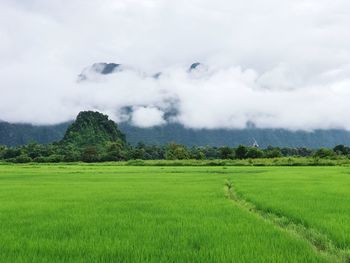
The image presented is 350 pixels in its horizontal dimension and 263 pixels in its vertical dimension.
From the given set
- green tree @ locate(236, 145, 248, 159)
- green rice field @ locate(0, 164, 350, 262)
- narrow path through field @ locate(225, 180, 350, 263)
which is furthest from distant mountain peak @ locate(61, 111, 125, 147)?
narrow path through field @ locate(225, 180, 350, 263)

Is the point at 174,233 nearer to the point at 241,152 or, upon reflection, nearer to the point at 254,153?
the point at 254,153

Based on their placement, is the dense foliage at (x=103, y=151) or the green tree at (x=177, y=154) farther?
the green tree at (x=177, y=154)

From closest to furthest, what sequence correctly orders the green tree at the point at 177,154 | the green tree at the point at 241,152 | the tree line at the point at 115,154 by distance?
the tree line at the point at 115,154 → the green tree at the point at 241,152 → the green tree at the point at 177,154

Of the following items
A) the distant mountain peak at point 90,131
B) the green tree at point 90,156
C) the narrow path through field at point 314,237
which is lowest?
the narrow path through field at point 314,237

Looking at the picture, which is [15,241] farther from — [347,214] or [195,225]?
[347,214]

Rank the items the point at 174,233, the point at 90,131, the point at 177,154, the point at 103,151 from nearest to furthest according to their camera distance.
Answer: the point at 174,233
the point at 177,154
the point at 103,151
the point at 90,131

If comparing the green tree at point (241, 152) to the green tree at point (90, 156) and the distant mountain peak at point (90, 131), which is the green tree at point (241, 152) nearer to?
the green tree at point (90, 156)

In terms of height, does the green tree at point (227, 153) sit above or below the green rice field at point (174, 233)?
above

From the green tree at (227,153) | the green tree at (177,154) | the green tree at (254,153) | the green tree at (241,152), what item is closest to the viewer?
the green tree at (254,153)

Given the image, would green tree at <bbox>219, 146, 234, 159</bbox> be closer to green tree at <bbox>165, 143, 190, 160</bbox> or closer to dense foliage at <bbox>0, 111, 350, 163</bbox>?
dense foliage at <bbox>0, 111, 350, 163</bbox>

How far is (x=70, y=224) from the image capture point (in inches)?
337

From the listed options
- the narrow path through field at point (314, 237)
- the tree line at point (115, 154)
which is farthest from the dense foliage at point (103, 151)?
the narrow path through field at point (314, 237)

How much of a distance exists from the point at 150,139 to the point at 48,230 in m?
192

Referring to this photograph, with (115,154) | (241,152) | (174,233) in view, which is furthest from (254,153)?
(174,233)
